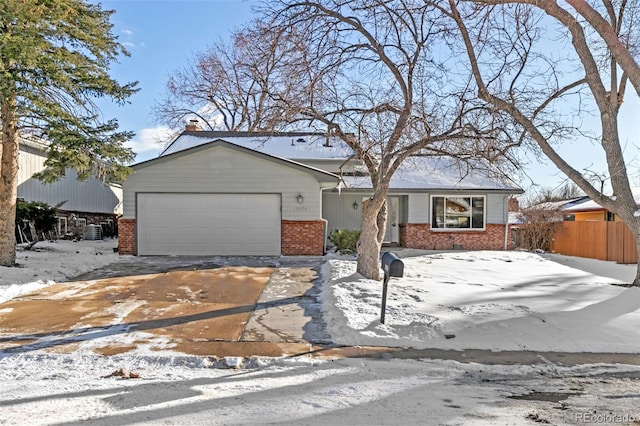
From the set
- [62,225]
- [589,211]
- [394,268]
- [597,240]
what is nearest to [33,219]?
[62,225]

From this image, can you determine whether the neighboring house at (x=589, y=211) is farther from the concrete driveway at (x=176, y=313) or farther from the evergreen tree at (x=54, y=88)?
the evergreen tree at (x=54, y=88)

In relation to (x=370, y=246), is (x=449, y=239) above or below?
below

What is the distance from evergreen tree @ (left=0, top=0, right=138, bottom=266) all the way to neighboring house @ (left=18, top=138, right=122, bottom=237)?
15.4 feet

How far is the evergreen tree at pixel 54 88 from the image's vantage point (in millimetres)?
8492

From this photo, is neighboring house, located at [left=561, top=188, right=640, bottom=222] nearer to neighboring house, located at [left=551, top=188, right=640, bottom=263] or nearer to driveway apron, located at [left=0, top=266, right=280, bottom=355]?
neighboring house, located at [left=551, top=188, right=640, bottom=263]

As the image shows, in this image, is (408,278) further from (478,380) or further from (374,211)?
(478,380)

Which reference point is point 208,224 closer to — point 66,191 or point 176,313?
point 176,313

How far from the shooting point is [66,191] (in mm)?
19656

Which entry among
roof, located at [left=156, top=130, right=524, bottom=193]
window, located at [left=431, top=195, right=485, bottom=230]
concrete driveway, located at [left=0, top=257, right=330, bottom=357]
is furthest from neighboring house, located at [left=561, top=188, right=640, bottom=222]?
concrete driveway, located at [left=0, top=257, right=330, bottom=357]

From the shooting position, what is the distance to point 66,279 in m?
9.62

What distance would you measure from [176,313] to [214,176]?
309 inches

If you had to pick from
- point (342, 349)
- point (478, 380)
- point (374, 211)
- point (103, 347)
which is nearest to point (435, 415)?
point (478, 380)

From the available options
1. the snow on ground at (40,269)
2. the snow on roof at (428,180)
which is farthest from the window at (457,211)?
the snow on ground at (40,269)

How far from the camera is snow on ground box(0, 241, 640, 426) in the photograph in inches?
131
